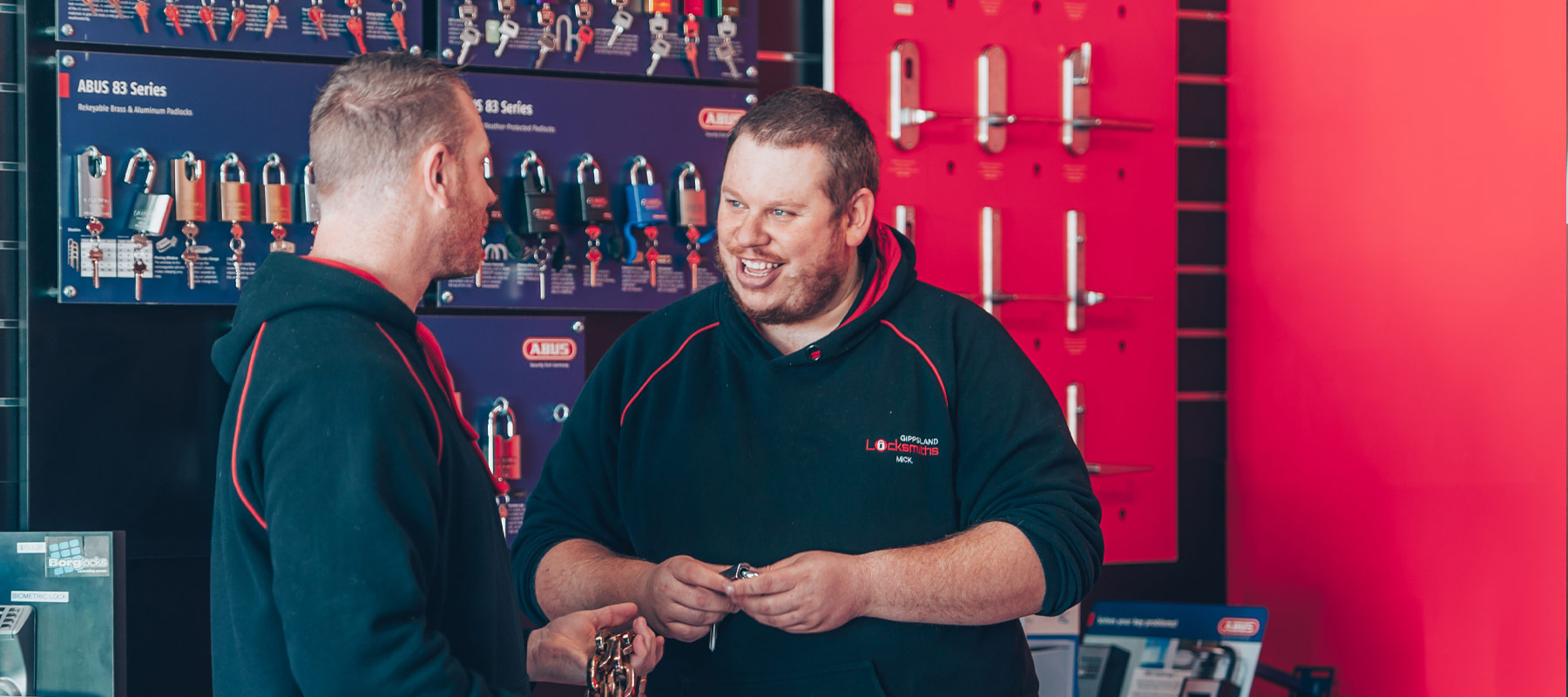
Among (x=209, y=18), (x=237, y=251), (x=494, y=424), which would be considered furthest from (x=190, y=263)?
(x=494, y=424)

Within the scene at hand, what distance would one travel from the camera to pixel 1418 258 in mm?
3172

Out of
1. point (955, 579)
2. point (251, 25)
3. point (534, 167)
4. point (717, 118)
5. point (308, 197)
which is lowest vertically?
point (955, 579)

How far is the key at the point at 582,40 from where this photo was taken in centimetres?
327

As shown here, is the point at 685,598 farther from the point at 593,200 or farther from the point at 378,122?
the point at 593,200

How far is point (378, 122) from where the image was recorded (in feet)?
4.66

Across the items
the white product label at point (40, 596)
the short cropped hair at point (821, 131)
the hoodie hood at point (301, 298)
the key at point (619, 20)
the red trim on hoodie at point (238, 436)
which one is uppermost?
the key at point (619, 20)

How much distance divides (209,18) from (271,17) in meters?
0.14

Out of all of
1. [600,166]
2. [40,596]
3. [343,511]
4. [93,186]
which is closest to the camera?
[343,511]

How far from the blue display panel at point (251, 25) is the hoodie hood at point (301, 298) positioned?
187 cm

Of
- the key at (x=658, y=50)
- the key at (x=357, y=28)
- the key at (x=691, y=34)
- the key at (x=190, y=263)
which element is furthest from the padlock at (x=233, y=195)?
the key at (x=691, y=34)

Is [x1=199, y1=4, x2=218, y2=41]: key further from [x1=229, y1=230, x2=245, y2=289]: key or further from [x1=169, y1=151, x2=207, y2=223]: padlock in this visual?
[x1=229, y1=230, x2=245, y2=289]: key

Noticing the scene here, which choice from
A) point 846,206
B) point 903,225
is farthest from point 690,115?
point 846,206

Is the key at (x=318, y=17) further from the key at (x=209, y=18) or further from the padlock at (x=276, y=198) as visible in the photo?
the padlock at (x=276, y=198)

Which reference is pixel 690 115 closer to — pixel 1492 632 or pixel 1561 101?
pixel 1561 101
